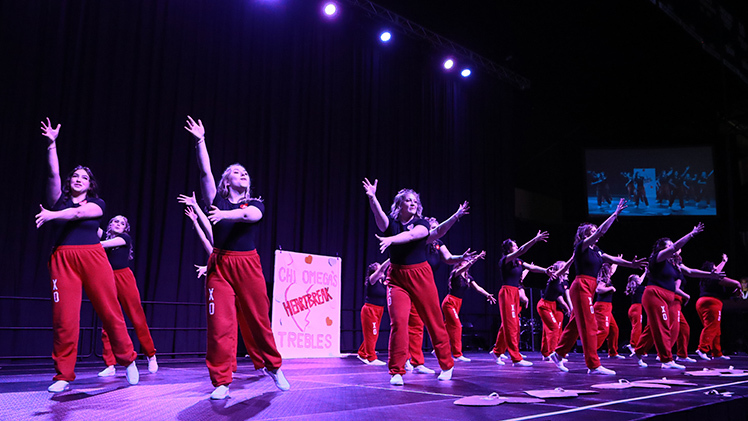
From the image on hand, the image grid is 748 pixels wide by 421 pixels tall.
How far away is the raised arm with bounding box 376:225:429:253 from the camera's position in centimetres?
425

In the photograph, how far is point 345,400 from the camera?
3521 millimetres

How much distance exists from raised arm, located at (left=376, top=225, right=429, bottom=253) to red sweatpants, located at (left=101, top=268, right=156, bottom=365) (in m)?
2.60

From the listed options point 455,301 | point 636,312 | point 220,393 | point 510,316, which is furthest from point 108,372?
point 636,312

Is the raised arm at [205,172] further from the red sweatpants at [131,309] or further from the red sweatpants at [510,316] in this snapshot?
the red sweatpants at [510,316]

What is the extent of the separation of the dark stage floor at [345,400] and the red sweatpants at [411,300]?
37 cm

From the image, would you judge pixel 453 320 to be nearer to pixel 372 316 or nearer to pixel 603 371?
pixel 372 316

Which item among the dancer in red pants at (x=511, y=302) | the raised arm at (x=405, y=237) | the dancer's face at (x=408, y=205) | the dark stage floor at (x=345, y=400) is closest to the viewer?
the dark stage floor at (x=345, y=400)

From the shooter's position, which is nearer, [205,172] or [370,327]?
[205,172]

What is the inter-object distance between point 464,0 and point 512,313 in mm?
6974

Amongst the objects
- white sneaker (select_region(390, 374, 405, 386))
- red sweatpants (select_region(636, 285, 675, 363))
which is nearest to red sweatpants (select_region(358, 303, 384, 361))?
white sneaker (select_region(390, 374, 405, 386))

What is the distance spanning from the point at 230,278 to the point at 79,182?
169cm

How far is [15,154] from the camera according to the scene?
24.2 feet

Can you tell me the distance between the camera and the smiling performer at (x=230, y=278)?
3.42 m

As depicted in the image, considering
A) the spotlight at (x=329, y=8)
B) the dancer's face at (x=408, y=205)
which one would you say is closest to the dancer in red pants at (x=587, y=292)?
the dancer's face at (x=408, y=205)
